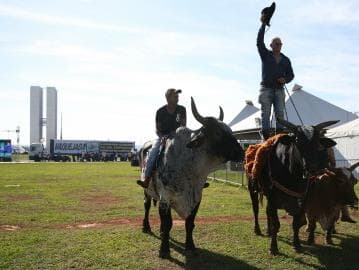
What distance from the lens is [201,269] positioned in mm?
7746

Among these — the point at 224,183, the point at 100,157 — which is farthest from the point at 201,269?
the point at 100,157

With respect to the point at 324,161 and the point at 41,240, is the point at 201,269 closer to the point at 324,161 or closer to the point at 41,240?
the point at 324,161

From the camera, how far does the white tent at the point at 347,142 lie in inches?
935

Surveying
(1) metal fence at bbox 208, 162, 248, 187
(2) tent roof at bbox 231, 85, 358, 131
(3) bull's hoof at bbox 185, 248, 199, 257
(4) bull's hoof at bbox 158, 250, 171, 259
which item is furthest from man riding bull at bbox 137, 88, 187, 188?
(2) tent roof at bbox 231, 85, 358, 131

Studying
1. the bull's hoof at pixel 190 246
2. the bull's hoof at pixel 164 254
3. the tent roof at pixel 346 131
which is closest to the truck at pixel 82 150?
the tent roof at pixel 346 131

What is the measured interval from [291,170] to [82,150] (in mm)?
82314

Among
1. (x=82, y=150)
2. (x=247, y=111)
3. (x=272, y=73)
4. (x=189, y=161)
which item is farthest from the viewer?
(x=82, y=150)

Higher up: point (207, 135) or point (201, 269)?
point (207, 135)

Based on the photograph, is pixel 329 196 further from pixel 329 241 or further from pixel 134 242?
pixel 134 242

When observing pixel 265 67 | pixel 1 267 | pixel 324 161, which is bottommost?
pixel 1 267

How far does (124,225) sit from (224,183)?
42.2 feet

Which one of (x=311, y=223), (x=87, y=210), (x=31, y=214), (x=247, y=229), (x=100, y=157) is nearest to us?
(x=311, y=223)

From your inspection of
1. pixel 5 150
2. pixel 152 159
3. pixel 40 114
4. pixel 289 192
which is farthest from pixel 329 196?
pixel 40 114

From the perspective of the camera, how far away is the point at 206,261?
820 cm
